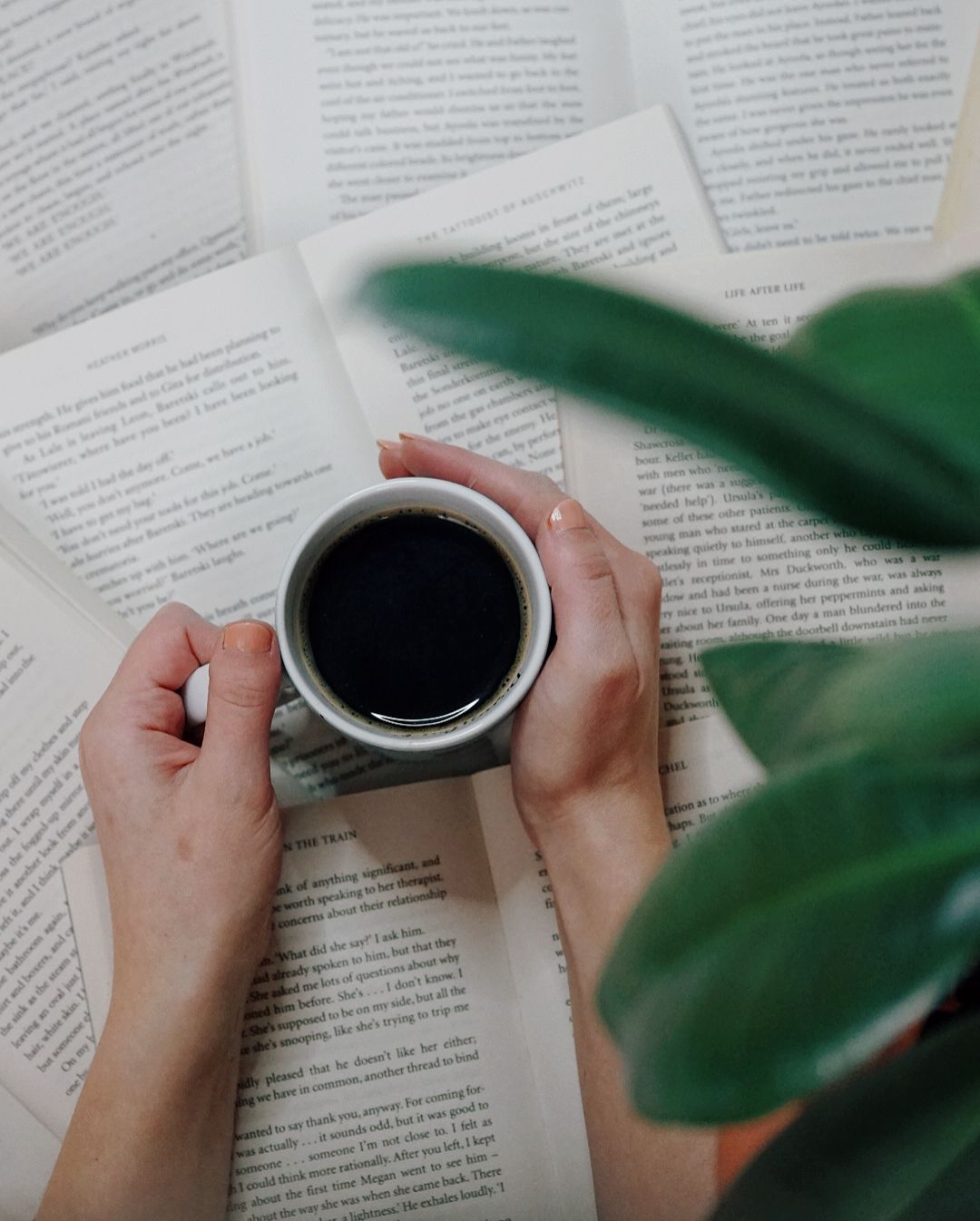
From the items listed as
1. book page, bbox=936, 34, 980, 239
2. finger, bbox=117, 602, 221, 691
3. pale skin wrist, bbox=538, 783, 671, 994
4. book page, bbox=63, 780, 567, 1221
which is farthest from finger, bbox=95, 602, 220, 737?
book page, bbox=936, 34, 980, 239

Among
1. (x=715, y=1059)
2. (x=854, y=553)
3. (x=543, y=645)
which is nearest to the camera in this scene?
(x=715, y=1059)

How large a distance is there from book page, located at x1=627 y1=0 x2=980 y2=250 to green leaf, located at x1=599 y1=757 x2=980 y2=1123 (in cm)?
57

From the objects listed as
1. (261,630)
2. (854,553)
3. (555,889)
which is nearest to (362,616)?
(261,630)

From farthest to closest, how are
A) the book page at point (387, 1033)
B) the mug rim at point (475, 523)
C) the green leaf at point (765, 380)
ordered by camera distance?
the book page at point (387, 1033), the mug rim at point (475, 523), the green leaf at point (765, 380)

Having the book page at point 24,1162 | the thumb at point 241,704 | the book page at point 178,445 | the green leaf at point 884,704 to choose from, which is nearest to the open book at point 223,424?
the book page at point 178,445

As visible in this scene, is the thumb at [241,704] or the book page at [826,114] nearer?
the thumb at [241,704]

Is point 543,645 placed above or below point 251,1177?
above

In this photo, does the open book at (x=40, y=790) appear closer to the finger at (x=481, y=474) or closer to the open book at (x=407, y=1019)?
the open book at (x=407, y=1019)

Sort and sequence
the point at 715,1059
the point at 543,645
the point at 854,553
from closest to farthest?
the point at 715,1059
the point at 543,645
the point at 854,553

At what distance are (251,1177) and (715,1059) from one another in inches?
19.9

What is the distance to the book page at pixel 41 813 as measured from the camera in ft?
1.92

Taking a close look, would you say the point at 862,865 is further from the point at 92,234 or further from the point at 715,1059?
the point at 92,234

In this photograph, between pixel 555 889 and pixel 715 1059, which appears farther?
pixel 555 889

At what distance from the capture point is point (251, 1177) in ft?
1.88
